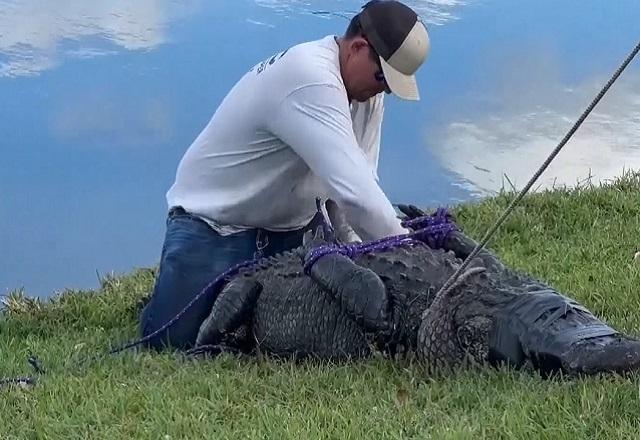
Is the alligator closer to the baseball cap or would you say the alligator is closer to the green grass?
the green grass

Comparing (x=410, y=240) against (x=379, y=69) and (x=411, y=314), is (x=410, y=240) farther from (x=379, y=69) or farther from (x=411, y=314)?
(x=379, y=69)

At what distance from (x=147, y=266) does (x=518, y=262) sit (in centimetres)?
195

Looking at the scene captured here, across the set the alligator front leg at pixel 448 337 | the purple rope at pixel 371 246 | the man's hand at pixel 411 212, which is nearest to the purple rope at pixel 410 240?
the purple rope at pixel 371 246

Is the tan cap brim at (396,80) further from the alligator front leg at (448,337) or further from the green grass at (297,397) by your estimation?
the green grass at (297,397)

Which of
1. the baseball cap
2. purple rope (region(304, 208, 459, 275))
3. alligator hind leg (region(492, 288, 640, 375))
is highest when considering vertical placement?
the baseball cap

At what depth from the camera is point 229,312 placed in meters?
4.03

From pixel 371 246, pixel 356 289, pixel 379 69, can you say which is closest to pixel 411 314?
pixel 356 289

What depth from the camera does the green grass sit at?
2.72 metres

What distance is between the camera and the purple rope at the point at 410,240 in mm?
3754

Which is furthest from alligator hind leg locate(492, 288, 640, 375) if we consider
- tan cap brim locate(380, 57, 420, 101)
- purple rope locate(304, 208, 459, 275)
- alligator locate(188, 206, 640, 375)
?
tan cap brim locate(380, 57, 420, 101)

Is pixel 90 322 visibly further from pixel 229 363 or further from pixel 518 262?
pixel 518 262

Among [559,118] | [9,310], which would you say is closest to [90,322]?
[9,310]

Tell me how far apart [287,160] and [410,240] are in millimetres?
609

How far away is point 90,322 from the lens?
4801 mm
